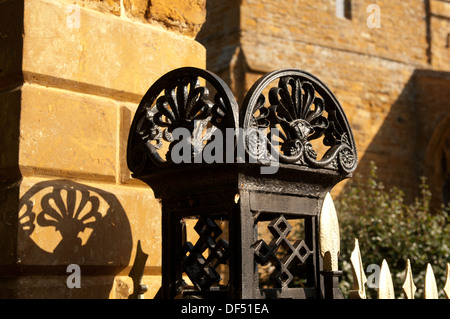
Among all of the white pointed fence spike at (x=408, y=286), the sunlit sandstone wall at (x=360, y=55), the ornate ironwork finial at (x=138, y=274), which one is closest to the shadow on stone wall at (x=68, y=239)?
the ornate ironwork finial at (x=138, y=274)

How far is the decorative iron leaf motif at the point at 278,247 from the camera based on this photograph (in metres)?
1.93

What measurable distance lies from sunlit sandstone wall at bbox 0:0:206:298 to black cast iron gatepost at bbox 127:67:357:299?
33 centimetres

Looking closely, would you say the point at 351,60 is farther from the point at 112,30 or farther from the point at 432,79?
the point at 112,30

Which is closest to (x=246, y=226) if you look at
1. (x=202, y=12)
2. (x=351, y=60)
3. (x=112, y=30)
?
(x=112, y=30)

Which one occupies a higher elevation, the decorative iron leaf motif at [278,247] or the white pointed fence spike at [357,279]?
the decorative iron leaf motif at [278,247]

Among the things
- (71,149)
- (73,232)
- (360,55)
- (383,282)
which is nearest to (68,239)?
(73,232)

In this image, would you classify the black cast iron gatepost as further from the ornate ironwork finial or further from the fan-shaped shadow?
the fan-shaped shadow

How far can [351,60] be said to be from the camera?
45.2 ft

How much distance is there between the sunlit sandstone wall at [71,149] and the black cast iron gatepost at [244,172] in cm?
33

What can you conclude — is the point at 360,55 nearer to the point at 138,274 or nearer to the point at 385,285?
the point at 385,285

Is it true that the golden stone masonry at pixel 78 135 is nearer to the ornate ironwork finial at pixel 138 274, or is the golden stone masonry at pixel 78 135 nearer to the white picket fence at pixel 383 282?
the ornate ironwork finial at pixel 138 274

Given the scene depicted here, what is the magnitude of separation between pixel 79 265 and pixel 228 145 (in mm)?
817

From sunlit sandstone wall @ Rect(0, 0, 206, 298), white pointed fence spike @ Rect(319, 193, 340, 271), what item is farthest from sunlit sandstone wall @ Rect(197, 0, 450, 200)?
white pointed fence spike @ Rect(319, 193, 340, 271)

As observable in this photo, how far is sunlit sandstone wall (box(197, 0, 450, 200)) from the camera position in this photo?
1223cm
